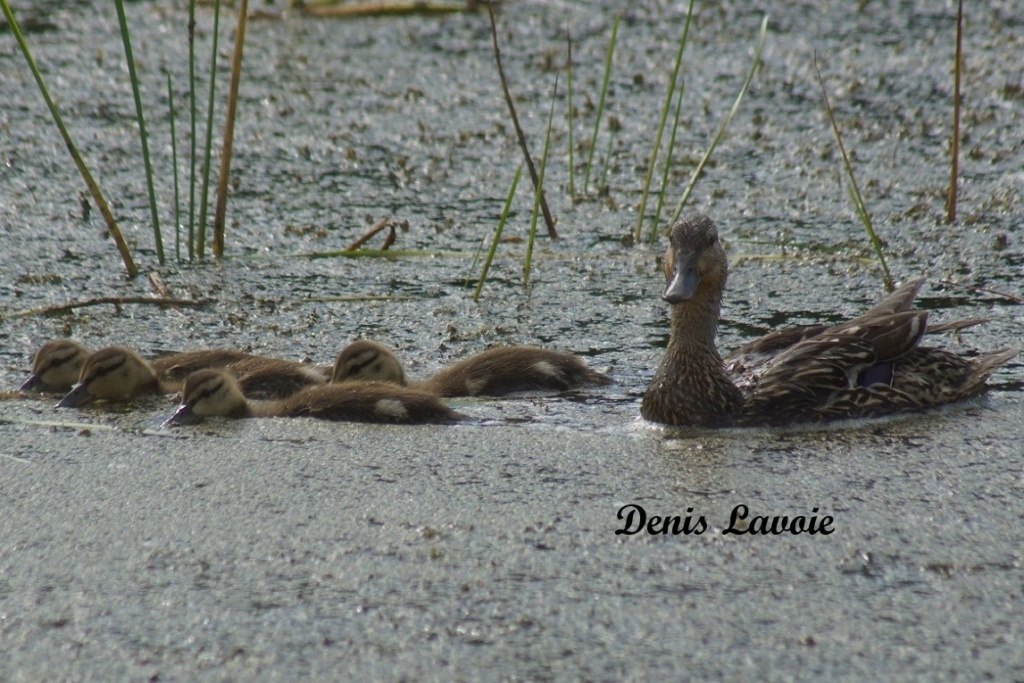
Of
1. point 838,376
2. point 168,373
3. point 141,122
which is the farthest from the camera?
point 141,122

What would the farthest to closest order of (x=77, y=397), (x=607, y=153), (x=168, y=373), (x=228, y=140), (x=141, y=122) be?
(x=607, y=153)
(x=228, y=140)
(x=141, y=122)
(x=168, y=373)
(x=77, y=397)

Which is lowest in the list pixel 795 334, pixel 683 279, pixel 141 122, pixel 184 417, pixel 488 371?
pixel 184 417

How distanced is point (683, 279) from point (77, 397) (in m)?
1.76

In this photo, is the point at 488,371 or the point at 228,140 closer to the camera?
the point at 488,371

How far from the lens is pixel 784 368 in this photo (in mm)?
4039

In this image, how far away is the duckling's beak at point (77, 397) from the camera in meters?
4.24

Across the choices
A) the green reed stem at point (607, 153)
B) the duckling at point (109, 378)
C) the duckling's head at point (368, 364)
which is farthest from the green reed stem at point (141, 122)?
the green reed stem at point (607, 153)

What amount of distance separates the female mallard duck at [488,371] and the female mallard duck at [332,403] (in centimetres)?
20

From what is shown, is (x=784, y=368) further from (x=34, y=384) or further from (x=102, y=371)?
(x=34, y=384)

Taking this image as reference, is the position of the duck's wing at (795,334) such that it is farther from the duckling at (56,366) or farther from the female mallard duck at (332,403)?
the duckling at (56,366)

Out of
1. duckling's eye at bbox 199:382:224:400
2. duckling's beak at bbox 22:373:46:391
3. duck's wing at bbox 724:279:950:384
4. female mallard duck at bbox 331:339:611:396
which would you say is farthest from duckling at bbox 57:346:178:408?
duck's wing at bbox 724:279:950:384

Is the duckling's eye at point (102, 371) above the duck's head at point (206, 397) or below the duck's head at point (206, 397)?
above

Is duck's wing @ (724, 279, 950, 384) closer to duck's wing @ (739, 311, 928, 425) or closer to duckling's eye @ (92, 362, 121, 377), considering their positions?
duck's wing @ (739, 311, 928, 425)

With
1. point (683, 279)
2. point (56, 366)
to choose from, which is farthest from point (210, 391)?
point (683, 279)
